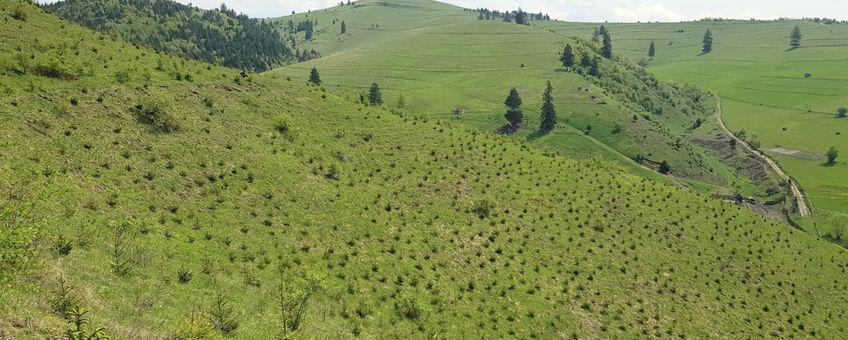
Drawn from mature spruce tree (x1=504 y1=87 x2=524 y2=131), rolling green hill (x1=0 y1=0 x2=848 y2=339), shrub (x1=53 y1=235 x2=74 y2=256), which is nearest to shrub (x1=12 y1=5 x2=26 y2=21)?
rolling green hill (x1=0 y1=0 x2=848 y2=339)

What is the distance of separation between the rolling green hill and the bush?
0.48 ft

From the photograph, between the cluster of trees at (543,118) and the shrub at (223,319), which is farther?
the cluster of trees at (543,118)

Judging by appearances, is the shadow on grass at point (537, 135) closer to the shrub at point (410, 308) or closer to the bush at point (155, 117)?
the bush at point (155, 117)

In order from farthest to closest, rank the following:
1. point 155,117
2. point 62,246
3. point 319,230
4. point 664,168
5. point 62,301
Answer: point 664,168 < point 155,117 < point 319,230 < point 62,246 < point 62,301

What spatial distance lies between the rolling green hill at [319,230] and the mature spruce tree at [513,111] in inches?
3326

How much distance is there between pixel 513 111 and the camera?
490 feet

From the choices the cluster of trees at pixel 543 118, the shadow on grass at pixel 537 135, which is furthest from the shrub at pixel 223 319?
the cluster of trees at pixel 543 118

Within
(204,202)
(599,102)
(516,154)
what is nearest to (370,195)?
(204,202)

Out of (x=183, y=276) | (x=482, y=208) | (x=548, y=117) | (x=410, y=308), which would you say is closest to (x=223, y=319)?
(x=183, y=276)

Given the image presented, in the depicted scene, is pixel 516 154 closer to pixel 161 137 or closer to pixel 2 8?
pixel 161 137

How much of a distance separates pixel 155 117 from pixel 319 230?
55.3 ft

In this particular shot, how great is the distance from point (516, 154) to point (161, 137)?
42335mm

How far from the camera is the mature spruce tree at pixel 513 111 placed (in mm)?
147250

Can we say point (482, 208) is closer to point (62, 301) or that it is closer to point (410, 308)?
point (410, 308)
